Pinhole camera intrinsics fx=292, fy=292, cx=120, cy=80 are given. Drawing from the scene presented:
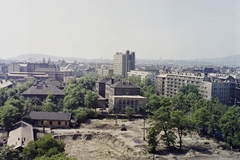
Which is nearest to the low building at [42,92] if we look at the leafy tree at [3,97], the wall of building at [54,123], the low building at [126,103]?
the leafy tree at [3,97]

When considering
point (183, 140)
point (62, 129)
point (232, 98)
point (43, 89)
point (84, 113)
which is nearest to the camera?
point (183, 140)

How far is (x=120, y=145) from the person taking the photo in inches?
663

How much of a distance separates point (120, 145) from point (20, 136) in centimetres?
555

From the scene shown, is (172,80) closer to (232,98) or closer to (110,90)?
(232,98)

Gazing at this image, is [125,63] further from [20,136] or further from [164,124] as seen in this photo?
[20,136]

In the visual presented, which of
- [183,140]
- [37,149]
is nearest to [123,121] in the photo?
[183,140]

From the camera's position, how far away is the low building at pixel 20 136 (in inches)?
531

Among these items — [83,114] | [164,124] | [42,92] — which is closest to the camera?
[164,124]

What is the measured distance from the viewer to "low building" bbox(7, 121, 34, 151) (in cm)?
1348

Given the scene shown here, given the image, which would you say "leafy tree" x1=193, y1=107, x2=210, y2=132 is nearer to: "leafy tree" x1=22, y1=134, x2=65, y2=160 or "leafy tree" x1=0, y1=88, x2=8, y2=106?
"leafy tree" x1=22, y1=134, x2=65, y2=160

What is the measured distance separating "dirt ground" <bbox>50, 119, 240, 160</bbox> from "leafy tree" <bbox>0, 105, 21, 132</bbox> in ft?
8.62

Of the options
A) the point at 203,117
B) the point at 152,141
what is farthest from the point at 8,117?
the point at 203,117

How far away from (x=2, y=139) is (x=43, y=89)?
1173cm

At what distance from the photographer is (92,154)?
15.2 metres
